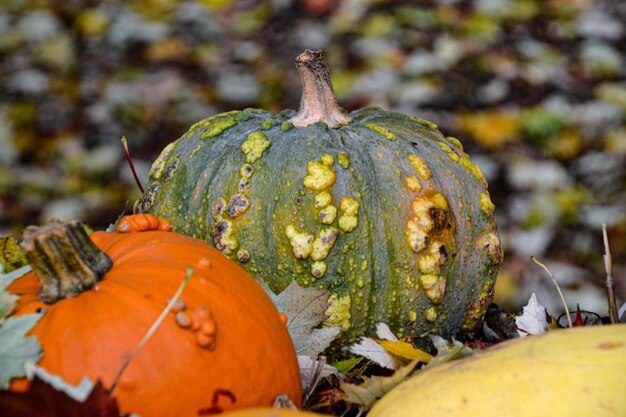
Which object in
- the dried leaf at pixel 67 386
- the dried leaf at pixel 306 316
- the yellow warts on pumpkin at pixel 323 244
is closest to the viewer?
the dried leaf at pixel 67 386

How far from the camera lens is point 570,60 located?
3.25 metres

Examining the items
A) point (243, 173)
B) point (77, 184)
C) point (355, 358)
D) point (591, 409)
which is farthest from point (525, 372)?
point (77, 184)

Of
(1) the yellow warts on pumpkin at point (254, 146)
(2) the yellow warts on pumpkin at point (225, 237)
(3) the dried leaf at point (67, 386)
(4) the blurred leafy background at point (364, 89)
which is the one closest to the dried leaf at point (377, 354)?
(2) the yellow warts on pumpkin at point (225, 237)

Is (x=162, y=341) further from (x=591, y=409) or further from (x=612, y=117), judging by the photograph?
(x=612, y=117)

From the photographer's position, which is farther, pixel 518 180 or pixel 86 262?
pixel 518 180

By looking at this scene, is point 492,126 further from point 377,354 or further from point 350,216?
point 377,354

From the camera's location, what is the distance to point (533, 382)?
1060mm

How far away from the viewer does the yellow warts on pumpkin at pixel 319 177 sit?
67.6 inches

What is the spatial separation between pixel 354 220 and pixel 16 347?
2.57 ft

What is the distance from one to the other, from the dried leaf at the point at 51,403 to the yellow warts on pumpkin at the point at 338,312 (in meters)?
0.74

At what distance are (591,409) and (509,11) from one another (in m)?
2.64

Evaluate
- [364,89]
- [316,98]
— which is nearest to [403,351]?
[316,98]

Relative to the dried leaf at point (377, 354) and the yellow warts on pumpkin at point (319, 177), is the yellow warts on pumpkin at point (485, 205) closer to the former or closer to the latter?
the yellow warts on pumpkin at point (319, 177)

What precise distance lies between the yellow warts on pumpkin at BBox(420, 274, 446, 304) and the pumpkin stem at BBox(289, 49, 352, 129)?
0.43 metres
